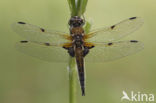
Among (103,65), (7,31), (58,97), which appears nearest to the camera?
(58,97)

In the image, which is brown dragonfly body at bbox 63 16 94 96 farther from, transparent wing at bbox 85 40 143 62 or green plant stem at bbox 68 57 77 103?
green plant stem at bbox 68 57 77 103

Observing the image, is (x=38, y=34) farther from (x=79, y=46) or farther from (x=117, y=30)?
(x=117, y=30)

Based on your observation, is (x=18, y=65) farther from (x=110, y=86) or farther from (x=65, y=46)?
(x=65, y=46)

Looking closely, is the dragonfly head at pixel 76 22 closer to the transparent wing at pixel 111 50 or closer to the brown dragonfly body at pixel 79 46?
the brown dragonfly body at pixel 79 46

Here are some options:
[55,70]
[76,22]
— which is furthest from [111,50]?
[55,70]

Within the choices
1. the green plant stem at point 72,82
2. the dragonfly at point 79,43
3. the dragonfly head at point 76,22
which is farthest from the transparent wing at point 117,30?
the green plant stem at point 72,82

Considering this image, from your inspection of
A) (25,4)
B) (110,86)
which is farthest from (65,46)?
(25,4)

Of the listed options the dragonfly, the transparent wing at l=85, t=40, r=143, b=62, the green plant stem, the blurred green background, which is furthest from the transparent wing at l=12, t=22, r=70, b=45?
the blurred green background
